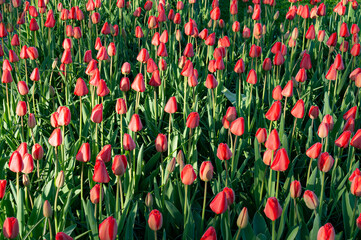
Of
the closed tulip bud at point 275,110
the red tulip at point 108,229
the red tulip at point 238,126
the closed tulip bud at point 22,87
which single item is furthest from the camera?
the closed tulip bud at point 22,87

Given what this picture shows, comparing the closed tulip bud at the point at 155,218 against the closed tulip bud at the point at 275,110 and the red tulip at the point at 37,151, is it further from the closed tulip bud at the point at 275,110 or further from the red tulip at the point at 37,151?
the closed tulip bud at the point at 275,110

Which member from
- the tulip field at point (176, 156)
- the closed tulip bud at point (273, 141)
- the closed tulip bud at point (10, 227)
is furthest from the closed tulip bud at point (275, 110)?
the closed tulip bud at point (10, 227)

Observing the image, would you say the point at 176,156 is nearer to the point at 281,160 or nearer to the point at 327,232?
the point at 281,160

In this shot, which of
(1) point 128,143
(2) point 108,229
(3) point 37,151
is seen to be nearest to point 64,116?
(3) point 37,151

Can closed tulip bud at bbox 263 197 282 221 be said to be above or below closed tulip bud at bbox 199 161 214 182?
below

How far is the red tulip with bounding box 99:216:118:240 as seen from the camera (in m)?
1.48

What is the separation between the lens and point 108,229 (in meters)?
1.49

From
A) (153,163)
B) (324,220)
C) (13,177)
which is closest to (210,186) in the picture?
(153,163)

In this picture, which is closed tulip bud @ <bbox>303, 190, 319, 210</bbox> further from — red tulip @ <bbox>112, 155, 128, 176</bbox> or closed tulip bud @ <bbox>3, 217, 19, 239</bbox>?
closed tulip bud @ <bbox>3, 217, 19, 239</bbox>

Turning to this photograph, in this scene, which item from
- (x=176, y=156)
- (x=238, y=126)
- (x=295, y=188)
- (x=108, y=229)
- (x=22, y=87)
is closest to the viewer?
(x=108, y=229)

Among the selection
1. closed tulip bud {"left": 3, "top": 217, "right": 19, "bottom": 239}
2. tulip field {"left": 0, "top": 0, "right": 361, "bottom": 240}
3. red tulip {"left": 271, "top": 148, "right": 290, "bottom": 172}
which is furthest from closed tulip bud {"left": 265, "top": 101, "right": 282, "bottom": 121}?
closed tulip bud {"left": 3, "top": 217, "right": 19, "bottom": 239}

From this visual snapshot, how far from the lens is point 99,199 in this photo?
193 cm

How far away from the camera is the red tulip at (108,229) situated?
1.48m

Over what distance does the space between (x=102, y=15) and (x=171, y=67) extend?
1.71 metres
